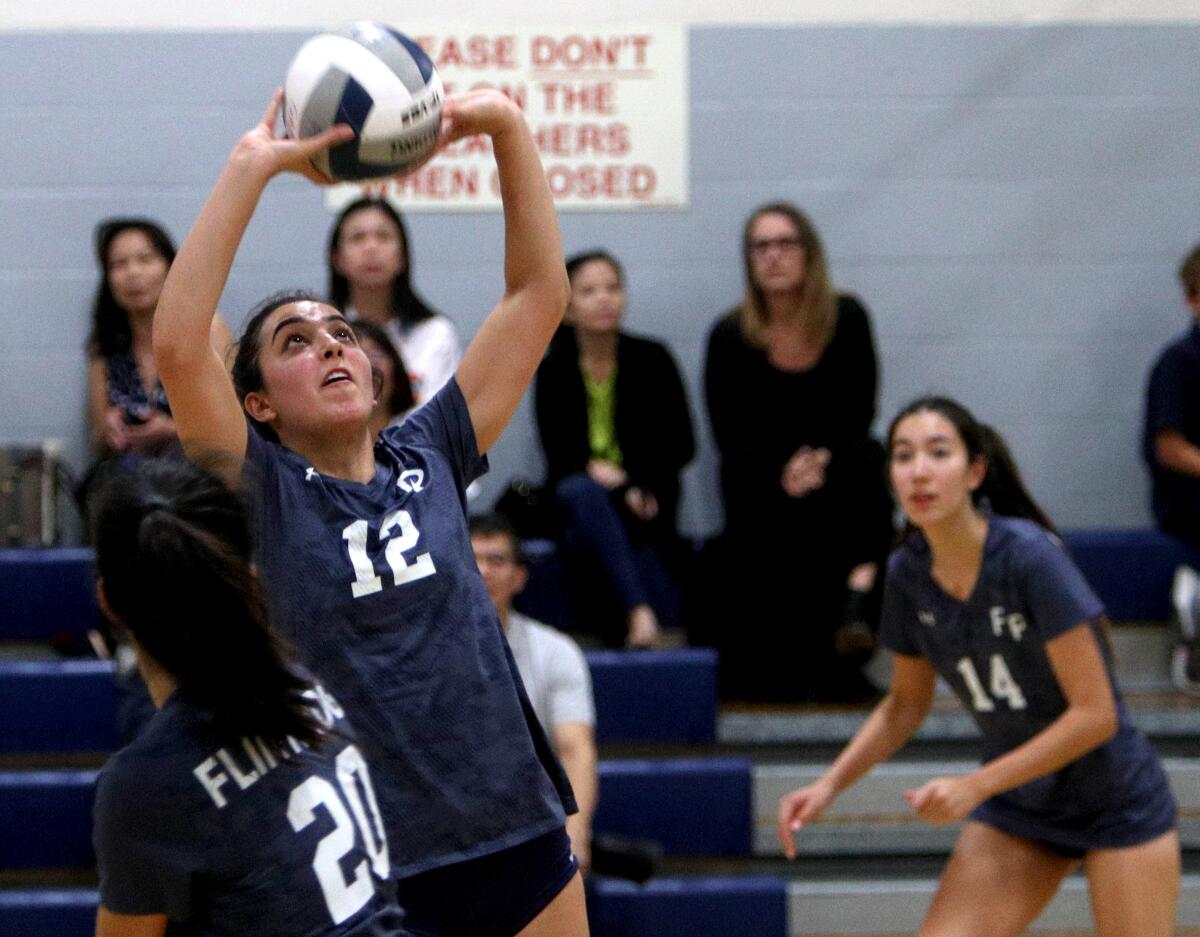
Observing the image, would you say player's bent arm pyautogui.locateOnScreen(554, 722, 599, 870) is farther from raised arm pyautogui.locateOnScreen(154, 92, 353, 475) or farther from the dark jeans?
raised arm pyautogui.locateOnScreen(154, 92, 353, 475)

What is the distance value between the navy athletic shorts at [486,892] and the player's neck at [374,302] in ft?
9.13

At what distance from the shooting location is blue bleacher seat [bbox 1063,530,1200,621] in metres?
5.16

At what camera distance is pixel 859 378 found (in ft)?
16.6

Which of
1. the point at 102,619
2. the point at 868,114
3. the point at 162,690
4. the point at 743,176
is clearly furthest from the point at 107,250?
the point at 162,690

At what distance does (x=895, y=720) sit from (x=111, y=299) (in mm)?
2968

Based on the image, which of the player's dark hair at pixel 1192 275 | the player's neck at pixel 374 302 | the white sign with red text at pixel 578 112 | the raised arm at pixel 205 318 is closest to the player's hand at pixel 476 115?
the raised arm at pixel 205 318

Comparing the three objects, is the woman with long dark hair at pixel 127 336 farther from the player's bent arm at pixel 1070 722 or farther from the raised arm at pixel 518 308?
the player's bent arm at pixel 1070 722

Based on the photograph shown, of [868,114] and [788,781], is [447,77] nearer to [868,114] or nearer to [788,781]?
[868,114]

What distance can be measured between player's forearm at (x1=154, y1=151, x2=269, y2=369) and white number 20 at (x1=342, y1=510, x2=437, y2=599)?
31 cm

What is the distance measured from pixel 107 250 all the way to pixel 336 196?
78 cm

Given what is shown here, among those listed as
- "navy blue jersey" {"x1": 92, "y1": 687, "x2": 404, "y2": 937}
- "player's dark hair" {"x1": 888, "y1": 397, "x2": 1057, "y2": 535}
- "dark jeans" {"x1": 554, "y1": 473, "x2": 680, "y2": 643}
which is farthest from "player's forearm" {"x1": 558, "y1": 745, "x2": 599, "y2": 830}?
"navy blue jersey" {"x1": 92, "y1": 687, "x2": 404, "y2": 937}

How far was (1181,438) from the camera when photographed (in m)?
5.19

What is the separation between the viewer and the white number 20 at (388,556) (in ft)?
6.98

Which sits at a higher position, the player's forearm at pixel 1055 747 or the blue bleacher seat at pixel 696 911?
the player's forearm at pixel 1055 747
